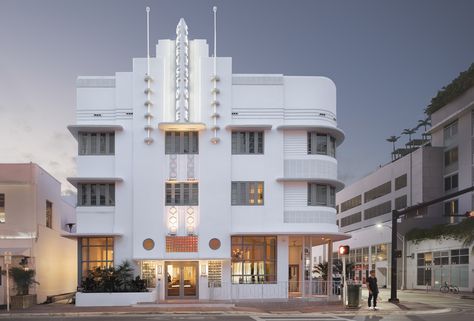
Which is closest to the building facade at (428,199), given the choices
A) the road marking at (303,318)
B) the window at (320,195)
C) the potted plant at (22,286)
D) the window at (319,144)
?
the window at (320,195)

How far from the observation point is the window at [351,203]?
99188 mm

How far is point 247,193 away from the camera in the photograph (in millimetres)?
39938

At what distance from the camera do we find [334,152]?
41.8 metres

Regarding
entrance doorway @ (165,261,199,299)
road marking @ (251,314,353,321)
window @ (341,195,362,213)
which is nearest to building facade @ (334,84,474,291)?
window @ (341,195,362,213)

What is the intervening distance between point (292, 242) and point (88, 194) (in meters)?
13.9

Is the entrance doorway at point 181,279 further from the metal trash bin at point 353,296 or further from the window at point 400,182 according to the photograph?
the window at point 400,182

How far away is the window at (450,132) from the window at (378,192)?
14157 millimetres

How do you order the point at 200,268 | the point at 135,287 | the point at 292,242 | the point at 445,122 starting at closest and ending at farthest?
the point at 135,287, the point at 200,268, the point at 292,242, the point at 445,122

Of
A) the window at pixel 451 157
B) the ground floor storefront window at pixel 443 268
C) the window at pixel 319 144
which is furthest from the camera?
the window at pixel 451 157

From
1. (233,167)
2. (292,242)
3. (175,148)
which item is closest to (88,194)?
(175,148)

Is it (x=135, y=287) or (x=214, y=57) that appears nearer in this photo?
(x=135, y=287)

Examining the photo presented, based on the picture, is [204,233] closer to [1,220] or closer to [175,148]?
[175,148]

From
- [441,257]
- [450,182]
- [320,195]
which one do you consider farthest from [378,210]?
[320,195]

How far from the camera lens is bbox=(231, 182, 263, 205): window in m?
39.9
